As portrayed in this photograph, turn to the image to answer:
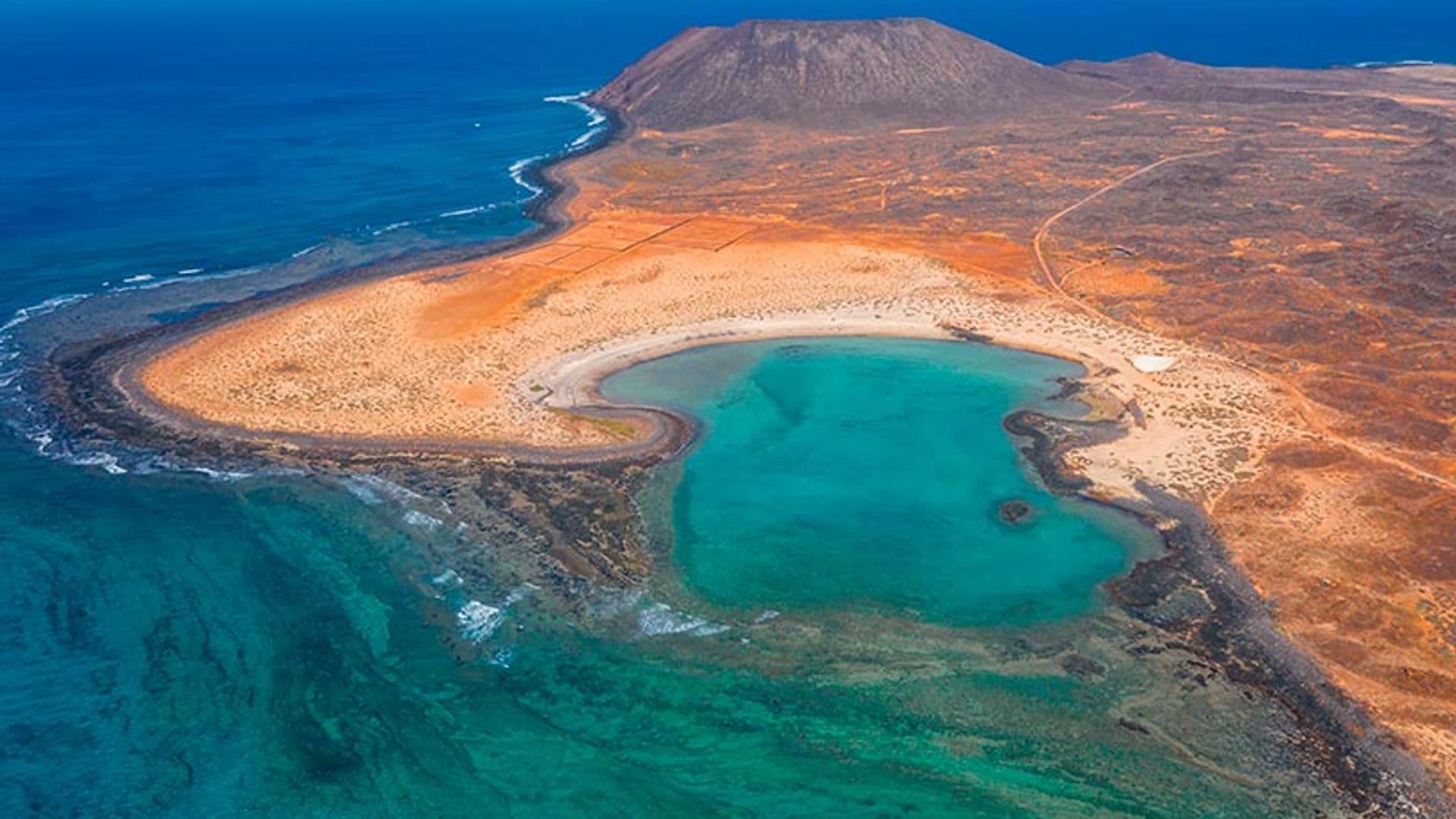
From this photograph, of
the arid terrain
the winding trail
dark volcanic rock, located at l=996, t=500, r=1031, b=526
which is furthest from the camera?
the winding trail

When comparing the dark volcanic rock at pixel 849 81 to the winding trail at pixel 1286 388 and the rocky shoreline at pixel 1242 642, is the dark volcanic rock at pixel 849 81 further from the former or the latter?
the rocky shoreline at pixel 1242 642

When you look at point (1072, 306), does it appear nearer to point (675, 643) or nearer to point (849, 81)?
point (675, 643)

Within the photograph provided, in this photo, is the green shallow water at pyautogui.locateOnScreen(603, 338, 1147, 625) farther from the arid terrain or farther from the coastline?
the arid terrain

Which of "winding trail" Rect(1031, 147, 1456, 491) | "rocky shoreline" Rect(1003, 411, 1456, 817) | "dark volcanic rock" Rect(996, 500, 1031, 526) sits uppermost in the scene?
"winding trail" Rect(1031, 147, 1456, 491)

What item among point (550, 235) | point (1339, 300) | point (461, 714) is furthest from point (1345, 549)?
point (550, 235)

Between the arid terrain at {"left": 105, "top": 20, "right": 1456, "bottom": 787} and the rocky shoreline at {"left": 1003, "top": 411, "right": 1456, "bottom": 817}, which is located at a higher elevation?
the arid terrain at {"left": 105, "top": 20, "right": 1456, "bottom": 787}

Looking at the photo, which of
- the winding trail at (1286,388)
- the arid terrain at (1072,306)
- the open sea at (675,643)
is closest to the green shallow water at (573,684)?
the open sea at (675,643)

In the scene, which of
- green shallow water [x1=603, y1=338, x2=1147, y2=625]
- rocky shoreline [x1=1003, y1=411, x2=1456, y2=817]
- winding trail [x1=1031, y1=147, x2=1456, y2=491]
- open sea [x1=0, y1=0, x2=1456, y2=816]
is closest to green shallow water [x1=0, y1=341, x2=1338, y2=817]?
open sea [x1=0, y1=0, x2=1456, y2=816]
